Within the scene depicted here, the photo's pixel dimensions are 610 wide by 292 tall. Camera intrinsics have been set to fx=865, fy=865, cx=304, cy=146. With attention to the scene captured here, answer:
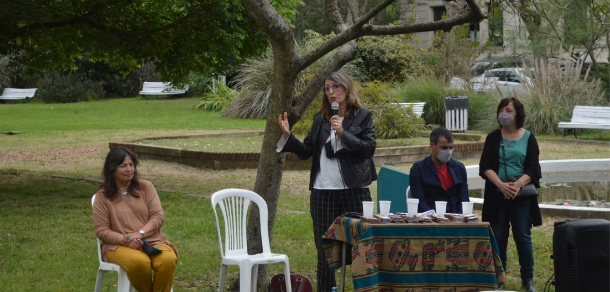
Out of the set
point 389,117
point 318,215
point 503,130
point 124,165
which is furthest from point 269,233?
point 389,117

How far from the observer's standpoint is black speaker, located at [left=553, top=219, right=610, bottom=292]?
604cm

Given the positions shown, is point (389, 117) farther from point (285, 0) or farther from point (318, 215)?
point (318, 215)

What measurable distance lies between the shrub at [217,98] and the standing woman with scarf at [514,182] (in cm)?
2328

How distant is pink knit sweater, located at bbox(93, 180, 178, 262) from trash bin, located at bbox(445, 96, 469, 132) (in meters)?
16.1

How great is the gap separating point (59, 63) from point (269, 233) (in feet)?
25.1

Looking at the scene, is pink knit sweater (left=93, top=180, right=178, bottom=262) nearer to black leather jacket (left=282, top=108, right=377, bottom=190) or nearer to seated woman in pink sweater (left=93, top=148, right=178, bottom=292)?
seated woman in pink sweater (left=93, top=148, right=178, bottom=292)

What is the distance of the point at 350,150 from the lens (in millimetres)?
6426

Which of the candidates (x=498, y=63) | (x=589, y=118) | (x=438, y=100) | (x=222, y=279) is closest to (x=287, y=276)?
(x=222, y=279)

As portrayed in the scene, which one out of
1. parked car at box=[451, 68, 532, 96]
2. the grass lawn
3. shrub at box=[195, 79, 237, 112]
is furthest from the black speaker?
shrub at box=[195, 79, 237, 112]

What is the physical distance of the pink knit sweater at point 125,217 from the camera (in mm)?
6348

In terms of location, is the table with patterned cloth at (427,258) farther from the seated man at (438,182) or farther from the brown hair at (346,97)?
the brown hair at (346,97)

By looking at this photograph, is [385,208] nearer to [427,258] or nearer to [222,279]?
[427,258]

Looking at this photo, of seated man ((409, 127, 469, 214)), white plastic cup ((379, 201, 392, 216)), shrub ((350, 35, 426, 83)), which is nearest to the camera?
white plastic cup ((379, 201, 392, 216))

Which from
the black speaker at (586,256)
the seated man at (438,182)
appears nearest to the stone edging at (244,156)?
the seated man at (438,182)
